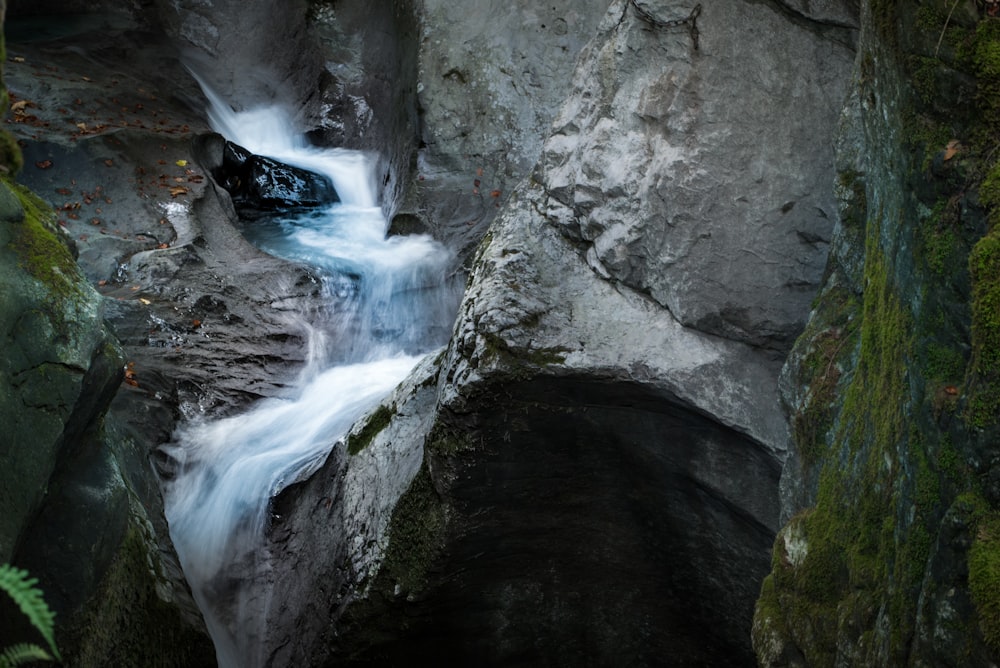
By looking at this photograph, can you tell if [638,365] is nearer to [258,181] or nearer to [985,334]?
[985,334]

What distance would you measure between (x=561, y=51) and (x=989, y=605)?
8.21 metres

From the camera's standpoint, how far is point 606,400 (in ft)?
16.7

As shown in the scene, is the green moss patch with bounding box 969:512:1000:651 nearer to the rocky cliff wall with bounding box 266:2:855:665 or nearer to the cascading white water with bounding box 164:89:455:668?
the rocky cliff wall with bounding box 266:2:855:665

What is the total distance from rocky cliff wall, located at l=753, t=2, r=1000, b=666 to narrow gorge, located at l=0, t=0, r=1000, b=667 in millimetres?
13

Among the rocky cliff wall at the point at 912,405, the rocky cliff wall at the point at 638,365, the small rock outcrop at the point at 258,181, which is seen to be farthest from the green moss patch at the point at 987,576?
the small rock outcrop at the point at 258,181

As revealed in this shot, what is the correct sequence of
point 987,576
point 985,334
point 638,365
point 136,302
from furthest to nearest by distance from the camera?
point 136,302 < point 638,365 < point 985,334 < point 987,576

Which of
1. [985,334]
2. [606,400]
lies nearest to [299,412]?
[606,400]

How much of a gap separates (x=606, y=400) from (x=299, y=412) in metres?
2.94

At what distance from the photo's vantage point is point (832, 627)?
339cm

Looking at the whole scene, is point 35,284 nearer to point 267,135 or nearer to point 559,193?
point 559,193

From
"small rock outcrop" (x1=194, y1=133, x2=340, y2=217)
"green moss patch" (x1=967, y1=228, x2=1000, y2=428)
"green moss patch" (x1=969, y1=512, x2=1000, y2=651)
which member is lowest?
"green moss patch" (x1=969, y1=512, x2=1000, y2=651)

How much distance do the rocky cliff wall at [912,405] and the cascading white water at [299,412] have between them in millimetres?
3536

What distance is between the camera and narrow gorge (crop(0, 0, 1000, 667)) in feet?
9.96

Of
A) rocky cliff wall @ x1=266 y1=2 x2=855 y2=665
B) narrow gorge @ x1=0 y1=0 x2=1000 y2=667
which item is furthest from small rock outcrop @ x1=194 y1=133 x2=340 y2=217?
rocky cliff wall @ x1=266 y1=2 x2=855 y2=665
